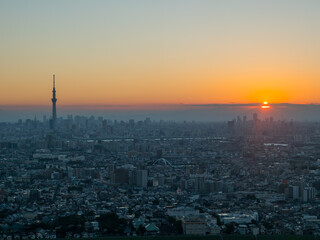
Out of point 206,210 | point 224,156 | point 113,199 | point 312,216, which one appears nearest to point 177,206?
point 206,210

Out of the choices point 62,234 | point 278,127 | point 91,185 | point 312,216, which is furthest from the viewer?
A: point 278,127

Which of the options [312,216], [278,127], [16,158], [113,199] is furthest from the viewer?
[278,127]

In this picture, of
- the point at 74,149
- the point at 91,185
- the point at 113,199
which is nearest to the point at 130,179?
the point at 91,185

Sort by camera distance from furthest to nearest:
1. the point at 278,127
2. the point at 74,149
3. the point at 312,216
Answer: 1. the point at 278,127
2. the point at 74,149
3. the point at 312,216

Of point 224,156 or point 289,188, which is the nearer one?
point 289,188

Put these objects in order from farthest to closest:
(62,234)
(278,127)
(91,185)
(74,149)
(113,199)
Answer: (278,127)
(74,149)
(91,185)
(113,199)
(62,234)

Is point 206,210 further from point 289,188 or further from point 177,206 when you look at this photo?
point 289,188

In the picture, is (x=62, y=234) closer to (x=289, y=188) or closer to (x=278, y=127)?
(x=289, y=188)

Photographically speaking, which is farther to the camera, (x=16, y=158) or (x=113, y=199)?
(x=16, y=158)
